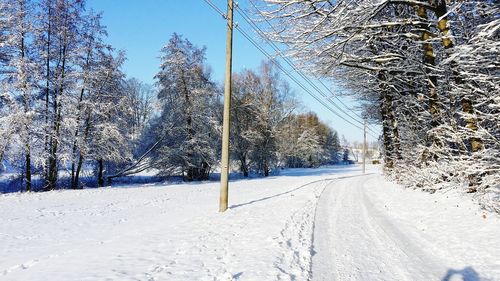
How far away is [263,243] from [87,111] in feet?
57.2

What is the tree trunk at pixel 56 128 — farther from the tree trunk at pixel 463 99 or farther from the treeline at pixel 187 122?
the tree trunk at pixel 463 99

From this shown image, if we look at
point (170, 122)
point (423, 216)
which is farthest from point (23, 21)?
point (423, 216)

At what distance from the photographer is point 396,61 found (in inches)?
457

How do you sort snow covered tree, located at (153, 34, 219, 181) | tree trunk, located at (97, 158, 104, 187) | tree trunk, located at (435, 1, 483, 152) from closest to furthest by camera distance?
tree trunk, located at (435, 1, 483, 152) < tree trunk, located at (97, 158, 104, 187) < snow covered tree, located at (153, 34, 219, 181)

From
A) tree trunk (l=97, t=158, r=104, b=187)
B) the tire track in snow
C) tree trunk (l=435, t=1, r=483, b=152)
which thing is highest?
tree trunk (l=435, t=1, r=483, b=152)

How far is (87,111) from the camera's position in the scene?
19875mm

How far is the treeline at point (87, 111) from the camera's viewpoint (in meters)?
16.6

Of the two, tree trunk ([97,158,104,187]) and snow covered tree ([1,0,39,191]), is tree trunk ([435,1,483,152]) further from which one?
tree trunk ([97,158,104,187])

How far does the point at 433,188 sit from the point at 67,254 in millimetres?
11263

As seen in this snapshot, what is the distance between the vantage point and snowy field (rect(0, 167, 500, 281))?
4.70 metres

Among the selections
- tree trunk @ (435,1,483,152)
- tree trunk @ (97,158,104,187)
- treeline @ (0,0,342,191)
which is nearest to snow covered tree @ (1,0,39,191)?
treeline @ (0,0,342,191)

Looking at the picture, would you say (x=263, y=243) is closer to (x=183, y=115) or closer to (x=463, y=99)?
(x=463, y=99)

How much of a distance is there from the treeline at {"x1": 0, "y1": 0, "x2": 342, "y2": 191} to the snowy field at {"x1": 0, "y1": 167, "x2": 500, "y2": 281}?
302 inches

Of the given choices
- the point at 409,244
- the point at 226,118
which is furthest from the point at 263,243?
the point at 226,118
